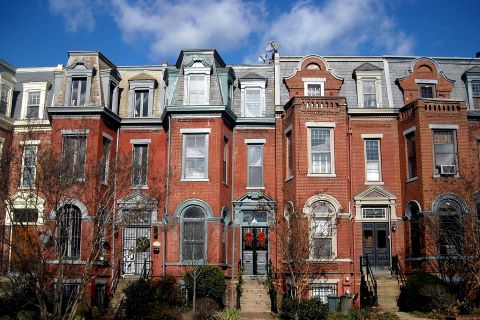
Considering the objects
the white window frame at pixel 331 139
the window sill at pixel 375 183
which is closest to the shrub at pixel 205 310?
the white window frame at pixel 331 139

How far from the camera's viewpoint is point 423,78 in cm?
2788

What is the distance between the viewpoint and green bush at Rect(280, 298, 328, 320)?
20.1 metres

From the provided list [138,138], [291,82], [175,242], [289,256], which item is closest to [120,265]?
[175,242]

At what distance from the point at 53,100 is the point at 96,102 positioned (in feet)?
7.39

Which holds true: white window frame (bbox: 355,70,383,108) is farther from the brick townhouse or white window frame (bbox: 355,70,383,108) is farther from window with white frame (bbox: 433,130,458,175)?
window with white frame (bbox: 433,130,458,175)

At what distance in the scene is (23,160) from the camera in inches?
708

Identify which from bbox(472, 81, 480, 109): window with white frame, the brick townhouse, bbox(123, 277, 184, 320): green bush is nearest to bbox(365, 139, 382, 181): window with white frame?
the brick townhouse

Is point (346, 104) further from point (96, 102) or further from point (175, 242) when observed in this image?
point (96, 102)

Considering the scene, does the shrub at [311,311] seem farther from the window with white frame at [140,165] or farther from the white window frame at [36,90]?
the white window frame at [36,90]

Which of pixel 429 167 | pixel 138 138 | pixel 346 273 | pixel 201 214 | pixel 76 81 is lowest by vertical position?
pixel 346 273

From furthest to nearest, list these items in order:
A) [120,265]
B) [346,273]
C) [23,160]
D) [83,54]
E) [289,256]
A: [83,54]
[120,265]
[346,273]
[289,256]
[23,160]

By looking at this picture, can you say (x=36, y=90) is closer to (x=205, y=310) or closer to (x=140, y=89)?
(x=140, y=89)

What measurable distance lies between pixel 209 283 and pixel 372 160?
10.3 metres

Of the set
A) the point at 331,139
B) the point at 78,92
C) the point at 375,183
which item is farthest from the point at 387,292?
the point at 78,92
